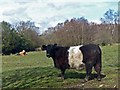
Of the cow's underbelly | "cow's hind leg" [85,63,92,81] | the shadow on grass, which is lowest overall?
the shadow on grass

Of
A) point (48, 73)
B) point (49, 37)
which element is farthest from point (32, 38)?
point (48, 73)

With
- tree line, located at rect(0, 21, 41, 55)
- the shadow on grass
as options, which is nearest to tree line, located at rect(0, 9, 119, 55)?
tree line, located at rect(0, 21, 41, 55)

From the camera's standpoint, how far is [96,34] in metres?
16.4

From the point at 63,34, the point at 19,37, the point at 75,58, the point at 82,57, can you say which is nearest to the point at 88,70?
the point at 82,57

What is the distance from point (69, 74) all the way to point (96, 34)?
15.6 ft

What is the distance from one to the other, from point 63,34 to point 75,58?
3.46 meters

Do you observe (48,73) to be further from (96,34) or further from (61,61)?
(96,34)

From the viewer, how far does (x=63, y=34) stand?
47.0 ft

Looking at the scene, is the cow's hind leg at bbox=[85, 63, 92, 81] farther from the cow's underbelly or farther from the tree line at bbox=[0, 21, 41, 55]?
the tree line at bbox=[0, 21, 41, 55]

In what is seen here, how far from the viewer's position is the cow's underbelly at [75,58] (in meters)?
10.9

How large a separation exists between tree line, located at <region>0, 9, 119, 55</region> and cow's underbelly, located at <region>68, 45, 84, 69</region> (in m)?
2.91

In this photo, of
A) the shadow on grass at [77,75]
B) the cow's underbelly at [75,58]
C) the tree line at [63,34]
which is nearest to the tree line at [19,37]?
the tree line at [63,34]

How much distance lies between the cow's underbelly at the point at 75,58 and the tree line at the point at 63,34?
2.91m

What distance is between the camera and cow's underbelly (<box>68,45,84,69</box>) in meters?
10.9
